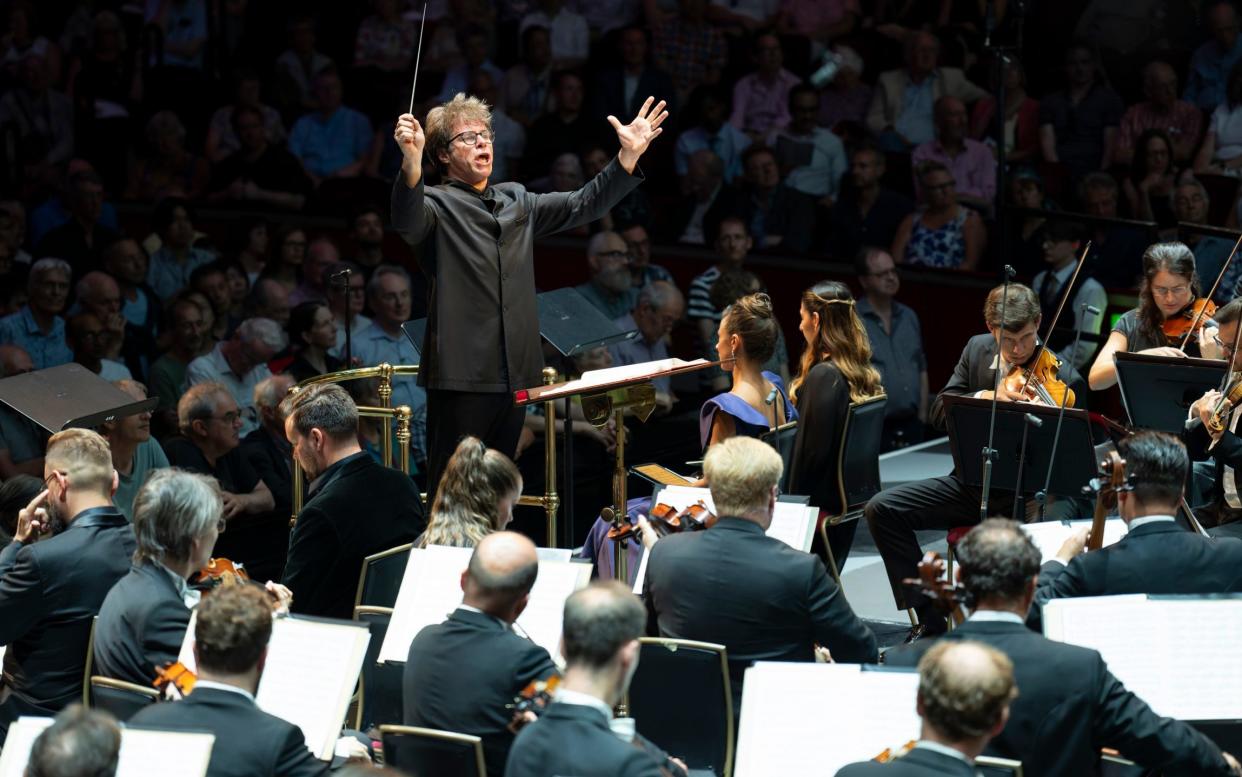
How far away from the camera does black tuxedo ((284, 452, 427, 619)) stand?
5250 mm

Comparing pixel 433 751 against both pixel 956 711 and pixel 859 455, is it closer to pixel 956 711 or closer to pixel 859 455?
pixel 956 711

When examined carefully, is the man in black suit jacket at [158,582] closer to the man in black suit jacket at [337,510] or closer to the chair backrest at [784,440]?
the man in black suit jacket at [337,510]

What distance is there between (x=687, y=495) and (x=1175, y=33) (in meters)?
7.50

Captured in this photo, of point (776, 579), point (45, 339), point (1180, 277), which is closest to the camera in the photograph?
point (776, 579)

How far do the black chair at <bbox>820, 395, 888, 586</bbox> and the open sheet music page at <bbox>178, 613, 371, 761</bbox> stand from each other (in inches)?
97.8

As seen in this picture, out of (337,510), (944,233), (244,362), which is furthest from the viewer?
(944,233)

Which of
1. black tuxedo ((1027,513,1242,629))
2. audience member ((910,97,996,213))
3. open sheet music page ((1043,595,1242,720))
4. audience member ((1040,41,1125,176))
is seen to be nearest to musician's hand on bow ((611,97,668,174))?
black tuxedo ((1027,513,1242,629))

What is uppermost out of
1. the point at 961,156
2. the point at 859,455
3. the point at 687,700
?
the point at 961,156

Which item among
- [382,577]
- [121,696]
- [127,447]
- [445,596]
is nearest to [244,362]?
[127,447]

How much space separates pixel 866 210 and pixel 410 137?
560 cm

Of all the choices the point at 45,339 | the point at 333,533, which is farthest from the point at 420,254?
the point at 45,339

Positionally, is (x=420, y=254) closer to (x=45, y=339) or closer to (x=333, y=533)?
(x=333, y=533)

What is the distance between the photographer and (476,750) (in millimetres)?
3762

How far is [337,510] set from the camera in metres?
5.26
